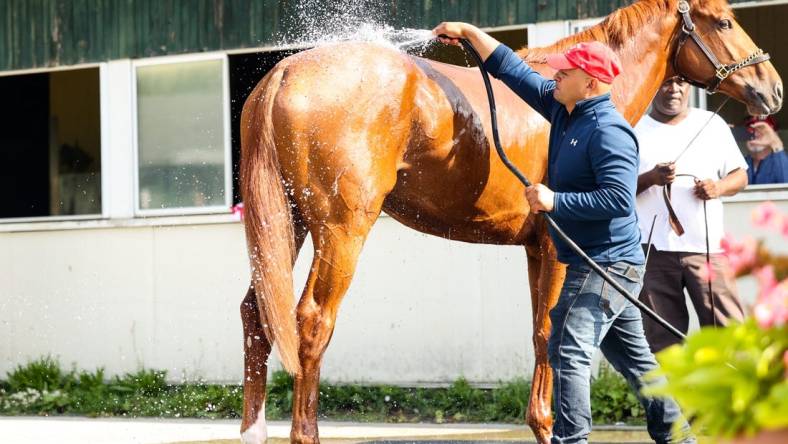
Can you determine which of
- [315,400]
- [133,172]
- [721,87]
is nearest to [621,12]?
[721,87]

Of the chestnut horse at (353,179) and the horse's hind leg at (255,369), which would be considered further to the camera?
the horse's hind leg at (255,369)

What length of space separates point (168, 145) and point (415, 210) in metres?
5.08

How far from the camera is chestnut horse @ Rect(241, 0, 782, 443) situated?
501 cm

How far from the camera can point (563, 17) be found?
28.1ft

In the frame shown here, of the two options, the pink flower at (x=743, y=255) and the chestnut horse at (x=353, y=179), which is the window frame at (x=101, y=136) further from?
the pink flower at (x=743, y=255)

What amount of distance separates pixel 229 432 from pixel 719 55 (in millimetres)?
3867

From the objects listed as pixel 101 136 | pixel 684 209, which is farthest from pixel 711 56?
pixel 101 136

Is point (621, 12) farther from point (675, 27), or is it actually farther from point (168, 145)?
point (168, 145)

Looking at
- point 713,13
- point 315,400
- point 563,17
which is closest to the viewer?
point 315,400

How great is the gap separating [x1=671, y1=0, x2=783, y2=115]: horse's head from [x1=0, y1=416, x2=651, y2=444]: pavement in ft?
6.94

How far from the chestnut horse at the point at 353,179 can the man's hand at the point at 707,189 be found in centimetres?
91

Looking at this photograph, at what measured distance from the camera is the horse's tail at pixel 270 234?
489 cm

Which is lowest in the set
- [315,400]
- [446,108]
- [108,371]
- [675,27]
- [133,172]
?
[108,371]

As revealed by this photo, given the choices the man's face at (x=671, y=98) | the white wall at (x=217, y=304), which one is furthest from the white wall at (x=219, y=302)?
the man's face at (x=671, y=98)
